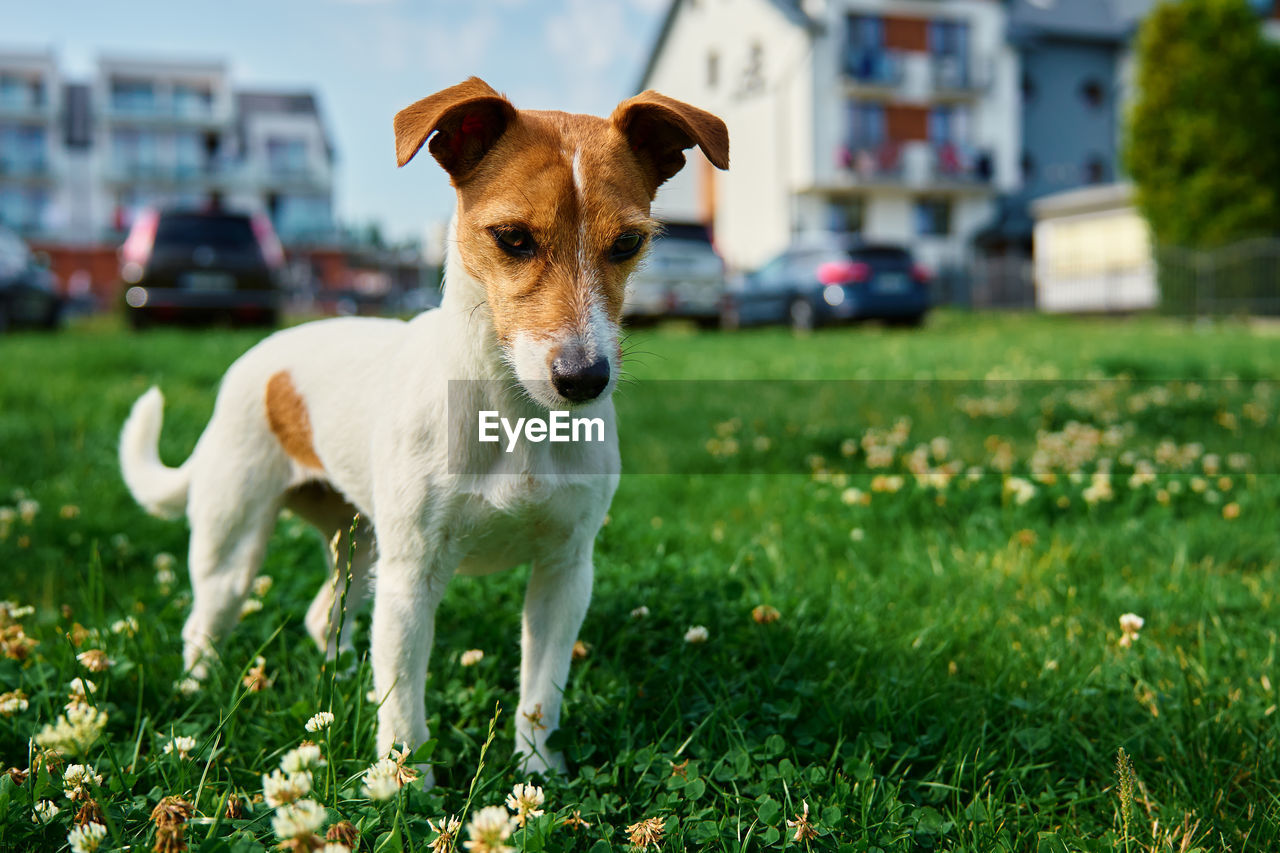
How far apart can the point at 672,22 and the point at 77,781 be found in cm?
4294

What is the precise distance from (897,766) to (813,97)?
3520 centimetres

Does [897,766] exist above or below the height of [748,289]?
below

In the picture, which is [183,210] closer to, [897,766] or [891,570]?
[891,570]

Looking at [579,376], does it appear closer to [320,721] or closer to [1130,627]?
[320,721]

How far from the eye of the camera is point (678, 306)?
59.4ft

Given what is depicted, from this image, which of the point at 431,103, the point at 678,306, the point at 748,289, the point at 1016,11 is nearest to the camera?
the point at 431,103

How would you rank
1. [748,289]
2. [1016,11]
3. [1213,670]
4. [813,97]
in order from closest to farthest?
1. [1213,670]
2. [748,289]
3. [813,97]
4. [1016,11]

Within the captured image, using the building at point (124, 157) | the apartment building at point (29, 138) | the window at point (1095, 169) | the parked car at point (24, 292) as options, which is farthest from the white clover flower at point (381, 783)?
the apartment building at point (29, 138)

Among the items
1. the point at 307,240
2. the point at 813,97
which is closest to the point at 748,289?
the point at 813,97

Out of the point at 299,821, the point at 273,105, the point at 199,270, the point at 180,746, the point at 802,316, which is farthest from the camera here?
the point at 273,105

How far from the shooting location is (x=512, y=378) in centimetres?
238

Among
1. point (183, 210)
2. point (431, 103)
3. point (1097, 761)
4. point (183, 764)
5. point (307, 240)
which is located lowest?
point (1097, 761)

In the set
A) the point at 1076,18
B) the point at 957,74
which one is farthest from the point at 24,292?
the point at 1076,18

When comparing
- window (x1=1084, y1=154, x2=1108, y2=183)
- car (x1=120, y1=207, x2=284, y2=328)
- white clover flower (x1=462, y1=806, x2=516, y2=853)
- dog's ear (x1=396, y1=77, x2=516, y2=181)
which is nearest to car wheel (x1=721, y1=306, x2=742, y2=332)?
car (x1=120, y1=207, x2=284, y2=328)
